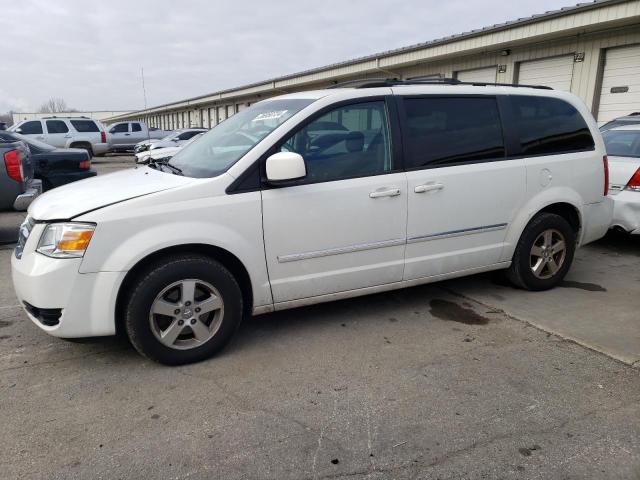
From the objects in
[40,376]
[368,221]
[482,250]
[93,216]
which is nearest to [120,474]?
[40,376]

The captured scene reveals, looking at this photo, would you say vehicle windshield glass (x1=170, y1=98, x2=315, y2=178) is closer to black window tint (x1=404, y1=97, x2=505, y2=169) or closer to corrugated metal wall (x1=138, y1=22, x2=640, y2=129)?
black window tint (x1=404, y1=97, x2=505, y2=169)

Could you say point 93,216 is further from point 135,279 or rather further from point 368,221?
point 368,221

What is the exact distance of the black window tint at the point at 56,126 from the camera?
20516mm

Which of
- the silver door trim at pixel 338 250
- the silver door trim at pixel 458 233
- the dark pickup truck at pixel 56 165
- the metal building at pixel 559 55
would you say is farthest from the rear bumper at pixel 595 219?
the dark pickup truck at pixel 56 165

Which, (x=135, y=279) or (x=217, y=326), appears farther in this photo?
(x=217, y=326)

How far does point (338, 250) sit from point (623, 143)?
5.00m

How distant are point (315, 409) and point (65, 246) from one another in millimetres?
1769

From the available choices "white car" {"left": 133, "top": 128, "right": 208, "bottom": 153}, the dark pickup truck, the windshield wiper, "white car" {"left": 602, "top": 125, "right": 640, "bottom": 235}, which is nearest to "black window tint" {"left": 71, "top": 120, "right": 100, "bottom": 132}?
"white car" {"left": 133, "top": 128, "right": 208, "bottom": 153}

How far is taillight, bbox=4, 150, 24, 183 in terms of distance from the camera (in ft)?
21.2

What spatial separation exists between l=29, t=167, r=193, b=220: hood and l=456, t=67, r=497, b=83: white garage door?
1273 cm

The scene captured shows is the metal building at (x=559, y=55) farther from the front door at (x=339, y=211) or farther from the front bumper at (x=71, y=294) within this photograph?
the front bumper at (x=71, y=294)

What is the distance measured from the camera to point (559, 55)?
12.3 m

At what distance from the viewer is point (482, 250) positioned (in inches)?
172

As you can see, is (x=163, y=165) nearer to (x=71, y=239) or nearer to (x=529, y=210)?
(x=71, y=239)
